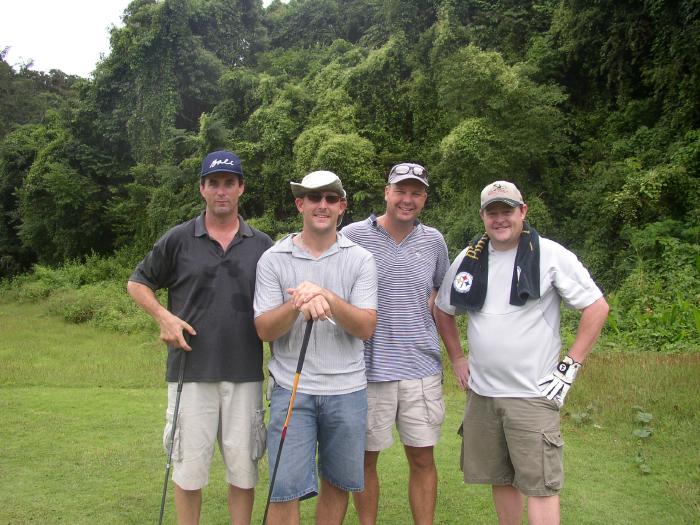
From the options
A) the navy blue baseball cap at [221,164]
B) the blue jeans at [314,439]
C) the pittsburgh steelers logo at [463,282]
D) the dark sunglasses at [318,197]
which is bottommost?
the blue jeans at [314,439]

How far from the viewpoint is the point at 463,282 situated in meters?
3.49

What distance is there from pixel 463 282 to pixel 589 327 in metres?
0.66

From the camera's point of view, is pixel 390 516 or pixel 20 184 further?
pixel 20 184

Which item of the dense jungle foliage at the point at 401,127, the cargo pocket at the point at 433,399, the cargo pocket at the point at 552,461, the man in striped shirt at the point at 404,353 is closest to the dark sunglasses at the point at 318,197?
the man in striped shirt at the point at 404,353

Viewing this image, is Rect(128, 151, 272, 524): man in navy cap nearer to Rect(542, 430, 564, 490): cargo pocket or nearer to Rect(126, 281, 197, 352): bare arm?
Rect(126, 281, 197, 352): bare arm

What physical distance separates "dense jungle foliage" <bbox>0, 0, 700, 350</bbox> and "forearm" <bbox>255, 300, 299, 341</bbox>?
26.9ft

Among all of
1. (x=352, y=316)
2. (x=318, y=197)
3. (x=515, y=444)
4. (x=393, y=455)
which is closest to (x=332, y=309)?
(x=352, y=316)

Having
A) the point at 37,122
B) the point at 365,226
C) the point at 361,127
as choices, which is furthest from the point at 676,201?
the point at 37,122

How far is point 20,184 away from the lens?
3253 centimetres

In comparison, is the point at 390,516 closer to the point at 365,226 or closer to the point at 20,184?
the point at 365,226

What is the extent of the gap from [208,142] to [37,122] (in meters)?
19.6

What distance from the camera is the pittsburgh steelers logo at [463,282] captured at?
3.46 meters

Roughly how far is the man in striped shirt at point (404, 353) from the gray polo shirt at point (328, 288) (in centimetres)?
39

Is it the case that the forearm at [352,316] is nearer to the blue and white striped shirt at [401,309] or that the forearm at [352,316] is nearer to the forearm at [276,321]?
the forearm at [276,321]
